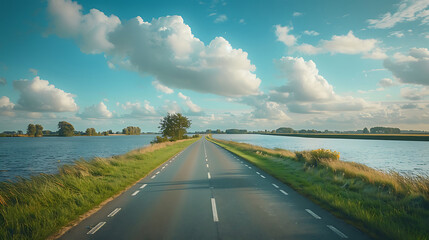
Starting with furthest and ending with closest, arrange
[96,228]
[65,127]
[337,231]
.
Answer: [65,127]
[96,228]
[337,231]

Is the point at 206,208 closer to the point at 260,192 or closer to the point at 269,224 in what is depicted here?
the point at 269,224

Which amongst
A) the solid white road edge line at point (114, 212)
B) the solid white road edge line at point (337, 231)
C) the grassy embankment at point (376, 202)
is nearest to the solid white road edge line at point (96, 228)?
the solid white road edge line at point (114, 212)

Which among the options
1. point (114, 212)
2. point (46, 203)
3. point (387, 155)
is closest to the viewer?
point (114, 212)

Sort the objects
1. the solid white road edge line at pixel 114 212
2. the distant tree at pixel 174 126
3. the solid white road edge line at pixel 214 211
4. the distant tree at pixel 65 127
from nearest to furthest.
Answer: the solid white road edge line at pixel 214 211 → the solid white road edge line at pixel 114 212 → the distant tree at pixel 174 126 → the distant tree at pixel 65 127

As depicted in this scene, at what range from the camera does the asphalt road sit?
5391mm

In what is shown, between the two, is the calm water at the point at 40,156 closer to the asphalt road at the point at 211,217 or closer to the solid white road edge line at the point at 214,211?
the asphalt road at the point at 211,217

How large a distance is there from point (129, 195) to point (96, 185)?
2128 millimetres

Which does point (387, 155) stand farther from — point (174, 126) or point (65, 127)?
point (65, 127)

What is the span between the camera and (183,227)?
5.77 meters

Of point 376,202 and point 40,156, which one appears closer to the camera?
point 376,202

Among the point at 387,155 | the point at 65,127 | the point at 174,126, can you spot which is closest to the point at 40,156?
the point at 174,126

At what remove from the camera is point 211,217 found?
21.4ft

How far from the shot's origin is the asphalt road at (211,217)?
5.39 meters

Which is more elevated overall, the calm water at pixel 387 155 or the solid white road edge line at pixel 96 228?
the solid white road edge line at pixel 96 228
